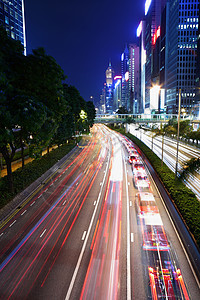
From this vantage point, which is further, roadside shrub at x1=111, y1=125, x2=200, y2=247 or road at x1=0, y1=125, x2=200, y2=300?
roadside shrub at x1=111, y1=125, x2=200, y2=247

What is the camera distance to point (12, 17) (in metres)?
81.1

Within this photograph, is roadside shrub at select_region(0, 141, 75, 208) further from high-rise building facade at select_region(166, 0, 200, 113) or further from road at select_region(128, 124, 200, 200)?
high-rise building facade at select_region(166, 0, 200, 113)

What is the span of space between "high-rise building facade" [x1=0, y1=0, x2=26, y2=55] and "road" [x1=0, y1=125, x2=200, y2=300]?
79.0m

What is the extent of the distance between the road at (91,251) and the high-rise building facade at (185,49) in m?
125

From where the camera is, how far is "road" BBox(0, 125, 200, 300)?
32.2 ft

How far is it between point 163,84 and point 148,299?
6553 inches

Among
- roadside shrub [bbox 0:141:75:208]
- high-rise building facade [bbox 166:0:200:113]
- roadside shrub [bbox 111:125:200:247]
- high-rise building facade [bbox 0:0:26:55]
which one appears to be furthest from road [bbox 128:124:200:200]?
high-rise building facade [bbox 166:0:200:113]

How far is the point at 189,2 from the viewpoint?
124875 millimetres

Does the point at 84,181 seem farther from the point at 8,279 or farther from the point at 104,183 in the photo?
the point at 8,279

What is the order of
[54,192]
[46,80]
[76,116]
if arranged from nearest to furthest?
1. [46,80]
2. [54,192]
3. [76,116]

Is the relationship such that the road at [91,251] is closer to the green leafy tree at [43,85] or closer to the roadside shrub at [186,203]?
the roadside shrub at [186,203]

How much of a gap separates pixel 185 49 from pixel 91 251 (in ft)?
477

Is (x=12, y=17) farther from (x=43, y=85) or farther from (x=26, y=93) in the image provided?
(x=26, y=93)

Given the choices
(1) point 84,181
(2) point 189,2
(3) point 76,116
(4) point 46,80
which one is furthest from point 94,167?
(2) point 189,2
